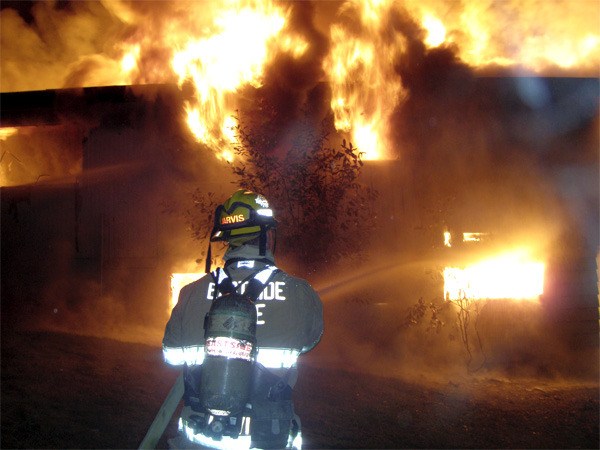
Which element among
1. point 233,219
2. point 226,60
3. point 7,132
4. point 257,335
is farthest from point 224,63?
point 257,335

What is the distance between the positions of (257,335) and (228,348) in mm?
247

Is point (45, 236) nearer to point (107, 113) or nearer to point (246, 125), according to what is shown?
point (107, 113)

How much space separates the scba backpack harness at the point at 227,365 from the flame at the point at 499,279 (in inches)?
319

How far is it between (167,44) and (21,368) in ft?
24.5

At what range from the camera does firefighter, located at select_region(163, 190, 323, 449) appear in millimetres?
2395

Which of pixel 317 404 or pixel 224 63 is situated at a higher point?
pixel 224 63

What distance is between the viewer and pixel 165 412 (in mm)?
3721

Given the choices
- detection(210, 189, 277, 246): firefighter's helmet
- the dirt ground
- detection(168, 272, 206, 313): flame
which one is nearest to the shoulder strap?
detection(210, 189, 277, 246): firefighter's helmet

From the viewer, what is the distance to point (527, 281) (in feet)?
34.8

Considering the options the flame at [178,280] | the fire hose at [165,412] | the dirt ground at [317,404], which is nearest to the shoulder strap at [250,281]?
the fire hose at [165,412]

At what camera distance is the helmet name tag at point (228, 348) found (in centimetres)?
222

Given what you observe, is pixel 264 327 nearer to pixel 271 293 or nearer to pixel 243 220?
pixel 271 293

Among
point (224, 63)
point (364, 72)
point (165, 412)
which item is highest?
point (224, 63)

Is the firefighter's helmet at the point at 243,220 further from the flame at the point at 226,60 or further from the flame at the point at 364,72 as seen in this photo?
the flame at the point at 364,72
